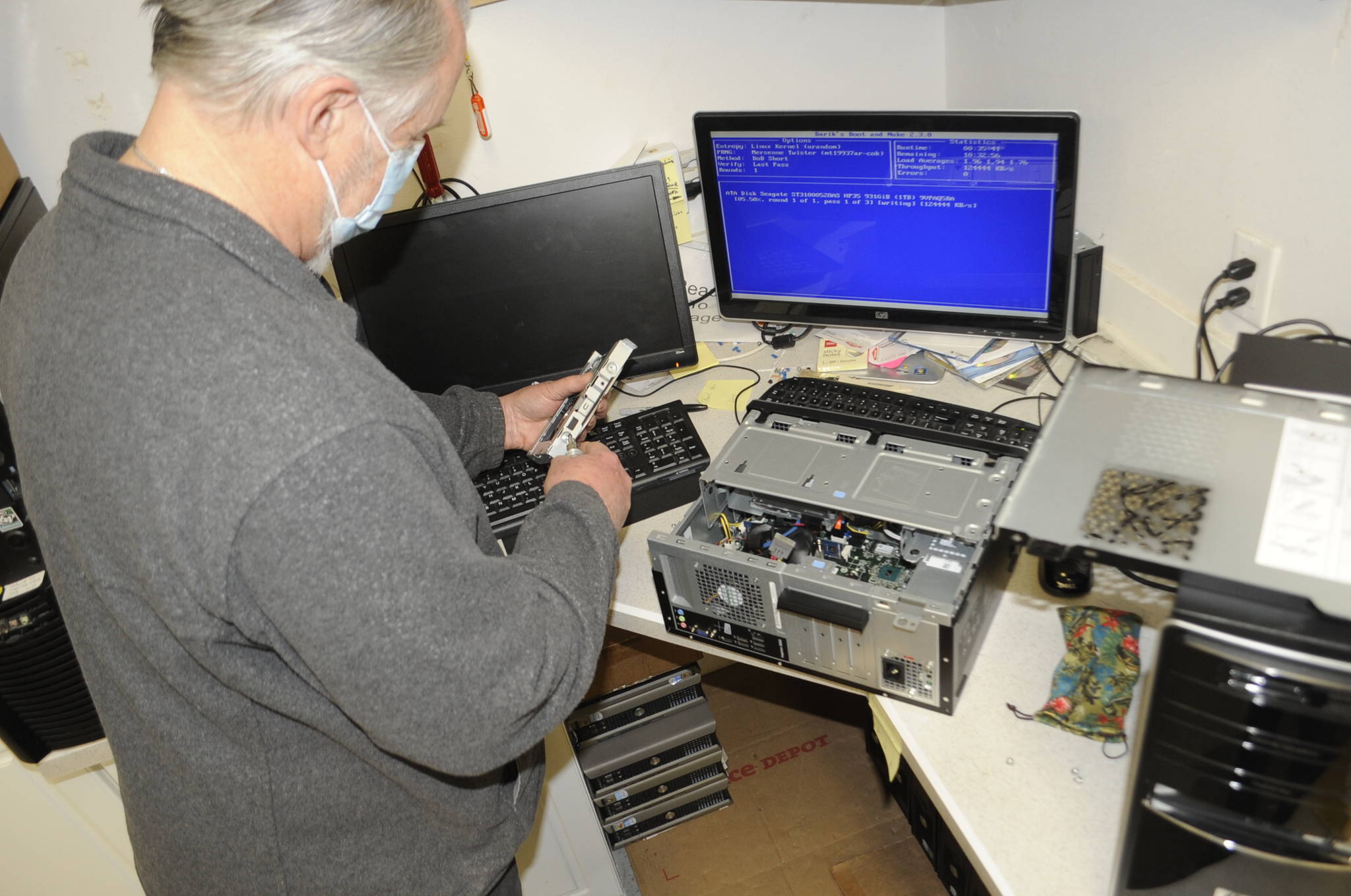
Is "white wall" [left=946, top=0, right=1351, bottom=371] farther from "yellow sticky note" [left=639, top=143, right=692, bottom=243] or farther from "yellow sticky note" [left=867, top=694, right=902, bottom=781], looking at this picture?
"yellow sticky note" [left=867, top=694, right=902, bottom=781]

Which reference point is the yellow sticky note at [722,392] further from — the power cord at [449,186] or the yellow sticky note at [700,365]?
the power cord at [449,186]

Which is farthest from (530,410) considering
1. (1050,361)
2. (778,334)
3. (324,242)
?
(1050,361)

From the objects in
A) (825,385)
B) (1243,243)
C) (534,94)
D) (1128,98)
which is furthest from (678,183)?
(1243,243)

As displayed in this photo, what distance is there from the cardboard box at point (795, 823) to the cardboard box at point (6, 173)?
5.06ft

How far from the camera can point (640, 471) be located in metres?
1.27

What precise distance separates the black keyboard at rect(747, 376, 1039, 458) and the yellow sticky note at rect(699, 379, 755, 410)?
0.72 feet

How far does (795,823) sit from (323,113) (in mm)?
1507

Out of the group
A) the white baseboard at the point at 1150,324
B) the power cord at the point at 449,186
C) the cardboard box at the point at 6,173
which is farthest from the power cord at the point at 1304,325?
the cardboard box at the point at 6,173

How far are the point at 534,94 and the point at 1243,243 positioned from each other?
1.11 m

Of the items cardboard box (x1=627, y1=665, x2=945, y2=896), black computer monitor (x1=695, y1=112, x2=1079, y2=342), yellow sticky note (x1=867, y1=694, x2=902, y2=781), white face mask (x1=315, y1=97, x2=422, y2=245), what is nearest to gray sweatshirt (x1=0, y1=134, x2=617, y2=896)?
white face mask (x1=315, y1=97, x2=422, y2=245)

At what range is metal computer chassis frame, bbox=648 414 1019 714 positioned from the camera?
3.00ft

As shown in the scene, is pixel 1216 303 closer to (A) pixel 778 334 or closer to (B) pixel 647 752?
(A) pixel 778 334

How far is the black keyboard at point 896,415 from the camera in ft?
3.53

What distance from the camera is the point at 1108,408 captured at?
0.77 meters
